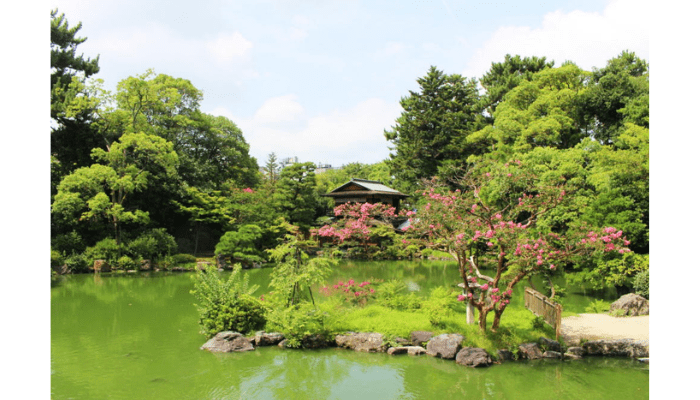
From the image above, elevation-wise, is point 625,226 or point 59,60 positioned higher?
point 59,60

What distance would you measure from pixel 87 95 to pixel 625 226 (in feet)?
57.8

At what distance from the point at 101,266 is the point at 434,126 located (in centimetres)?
1619

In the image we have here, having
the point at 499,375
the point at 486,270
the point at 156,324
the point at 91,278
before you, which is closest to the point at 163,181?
the point at 91,278

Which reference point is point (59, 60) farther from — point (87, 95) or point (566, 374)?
point (566, 374)

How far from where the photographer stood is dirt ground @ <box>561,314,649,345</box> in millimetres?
6748

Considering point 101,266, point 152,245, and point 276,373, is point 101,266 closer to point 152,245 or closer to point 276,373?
point 152,245

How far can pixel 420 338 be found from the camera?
6562mm

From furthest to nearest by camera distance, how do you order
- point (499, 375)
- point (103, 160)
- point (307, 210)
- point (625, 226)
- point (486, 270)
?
point (307, 210) → point (103, 160) → point (486, 270) → point (625, 226) → point (499, 375)

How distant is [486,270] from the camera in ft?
50.6

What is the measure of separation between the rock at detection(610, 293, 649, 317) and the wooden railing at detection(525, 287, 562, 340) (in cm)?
153

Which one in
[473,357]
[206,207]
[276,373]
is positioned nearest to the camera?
[276,373]

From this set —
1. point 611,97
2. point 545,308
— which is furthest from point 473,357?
point 611,97

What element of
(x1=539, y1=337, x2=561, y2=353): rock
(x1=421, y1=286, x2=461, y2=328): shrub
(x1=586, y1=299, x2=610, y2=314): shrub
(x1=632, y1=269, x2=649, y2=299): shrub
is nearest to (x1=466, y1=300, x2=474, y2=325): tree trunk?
(x1=421, y1=286, x2=461, y2=328): shrub

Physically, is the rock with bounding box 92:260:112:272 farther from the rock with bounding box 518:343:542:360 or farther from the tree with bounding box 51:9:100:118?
the rock with bounding box 518:343:542:360
